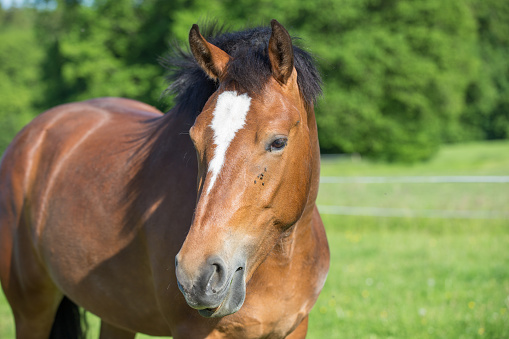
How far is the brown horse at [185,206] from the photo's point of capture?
1794mm

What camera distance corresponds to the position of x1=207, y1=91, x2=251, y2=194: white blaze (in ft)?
5.94

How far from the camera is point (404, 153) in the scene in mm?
30469

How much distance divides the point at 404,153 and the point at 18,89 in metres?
31.6

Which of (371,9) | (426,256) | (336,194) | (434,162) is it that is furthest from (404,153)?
(426,256)

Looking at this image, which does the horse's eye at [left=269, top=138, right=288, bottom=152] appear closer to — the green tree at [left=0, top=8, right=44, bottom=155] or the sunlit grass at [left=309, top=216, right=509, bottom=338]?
the sunlit grass at [left=309, top=216, right=509, bottom=338]

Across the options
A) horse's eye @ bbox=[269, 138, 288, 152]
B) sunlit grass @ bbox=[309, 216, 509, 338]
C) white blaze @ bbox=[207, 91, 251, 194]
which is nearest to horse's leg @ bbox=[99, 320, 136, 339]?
sunlit grass @ bbox=[309, 216, 509, 338]

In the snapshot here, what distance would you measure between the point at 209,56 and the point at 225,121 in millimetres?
373

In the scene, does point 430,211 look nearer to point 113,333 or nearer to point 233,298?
point 113,333

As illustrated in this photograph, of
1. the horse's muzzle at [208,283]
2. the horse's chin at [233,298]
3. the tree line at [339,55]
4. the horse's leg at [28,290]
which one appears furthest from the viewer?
the tree line at [339,55]

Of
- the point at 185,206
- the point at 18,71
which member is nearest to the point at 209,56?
the point at 185,206

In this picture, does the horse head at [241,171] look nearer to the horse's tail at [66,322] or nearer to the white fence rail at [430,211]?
the horse's tail at [66,322]

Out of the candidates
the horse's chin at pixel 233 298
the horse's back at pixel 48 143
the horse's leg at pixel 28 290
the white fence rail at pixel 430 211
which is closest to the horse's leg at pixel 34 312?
the horse's leg at pixel 28 290

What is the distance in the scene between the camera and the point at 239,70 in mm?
1946

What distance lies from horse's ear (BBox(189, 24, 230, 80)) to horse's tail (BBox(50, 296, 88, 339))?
2.24 metres
